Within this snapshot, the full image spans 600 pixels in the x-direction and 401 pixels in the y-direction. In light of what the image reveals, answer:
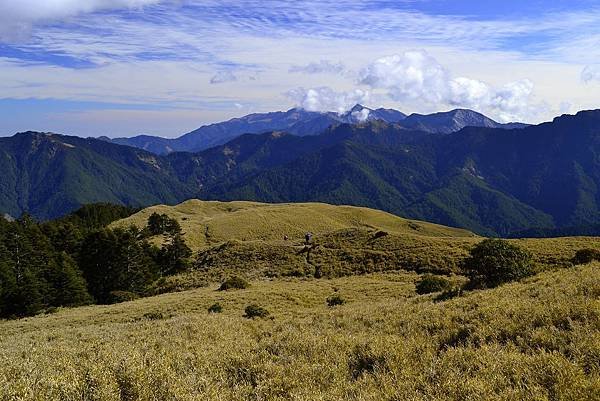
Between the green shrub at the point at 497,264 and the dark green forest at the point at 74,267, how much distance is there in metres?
38.2

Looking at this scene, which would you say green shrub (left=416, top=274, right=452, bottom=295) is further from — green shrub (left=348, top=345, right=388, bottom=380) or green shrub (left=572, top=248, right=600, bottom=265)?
green shrub (left=348, top=345, right=388, bottom=380)

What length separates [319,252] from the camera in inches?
2053

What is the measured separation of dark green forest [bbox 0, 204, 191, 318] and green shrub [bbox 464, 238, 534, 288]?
38192mm

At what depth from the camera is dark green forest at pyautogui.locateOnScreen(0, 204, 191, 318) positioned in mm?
49844

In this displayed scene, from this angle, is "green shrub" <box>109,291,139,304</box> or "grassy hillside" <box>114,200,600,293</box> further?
"green shrub" <box>109,291,139,304</box>

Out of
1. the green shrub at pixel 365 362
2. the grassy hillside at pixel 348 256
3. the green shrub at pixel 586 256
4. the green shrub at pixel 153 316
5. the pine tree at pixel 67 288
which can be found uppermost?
the green shrub at pixel 365 362

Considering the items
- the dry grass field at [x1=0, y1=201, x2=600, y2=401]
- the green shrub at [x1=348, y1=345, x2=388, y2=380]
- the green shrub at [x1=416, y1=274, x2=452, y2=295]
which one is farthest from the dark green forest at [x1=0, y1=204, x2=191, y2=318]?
the green shrub at [x1=348, y1=345, x2=388, y2=380]

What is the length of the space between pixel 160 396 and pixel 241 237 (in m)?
82.8

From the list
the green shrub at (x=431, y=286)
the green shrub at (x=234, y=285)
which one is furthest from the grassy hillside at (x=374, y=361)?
the green shrub at (x=234, y=285)

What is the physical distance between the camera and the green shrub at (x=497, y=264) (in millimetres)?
25541

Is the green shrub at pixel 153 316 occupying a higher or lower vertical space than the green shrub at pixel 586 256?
lower

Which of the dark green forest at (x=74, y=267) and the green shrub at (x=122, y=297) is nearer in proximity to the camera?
the green shrub at (x=122, y=297)

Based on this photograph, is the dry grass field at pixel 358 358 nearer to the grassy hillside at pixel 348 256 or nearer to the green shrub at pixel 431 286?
the green shrub at pixel 431 286

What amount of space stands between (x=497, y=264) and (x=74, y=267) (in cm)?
5181
